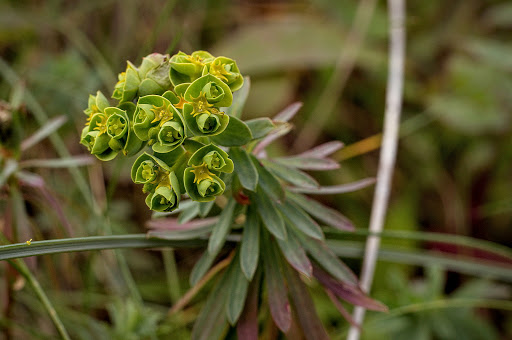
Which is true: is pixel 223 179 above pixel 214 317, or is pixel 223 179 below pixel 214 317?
above

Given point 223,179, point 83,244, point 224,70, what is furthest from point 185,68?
point 83,244

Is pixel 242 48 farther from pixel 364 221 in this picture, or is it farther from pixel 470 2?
pixel 470 2

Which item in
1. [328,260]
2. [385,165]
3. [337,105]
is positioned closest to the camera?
[328,260]

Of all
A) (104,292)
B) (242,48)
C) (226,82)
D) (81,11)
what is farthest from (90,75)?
(226,82)

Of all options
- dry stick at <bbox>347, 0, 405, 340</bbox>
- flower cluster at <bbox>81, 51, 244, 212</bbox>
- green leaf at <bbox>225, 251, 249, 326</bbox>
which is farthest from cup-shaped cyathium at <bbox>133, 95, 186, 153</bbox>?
dry stick at <bbox>347, 0, 405, 340</bbox>

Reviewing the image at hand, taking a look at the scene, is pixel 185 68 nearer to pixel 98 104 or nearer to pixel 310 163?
pixel 98 104

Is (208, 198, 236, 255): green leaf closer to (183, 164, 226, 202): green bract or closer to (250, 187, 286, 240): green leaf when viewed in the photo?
(250, 187, 286, 240): green leaf
